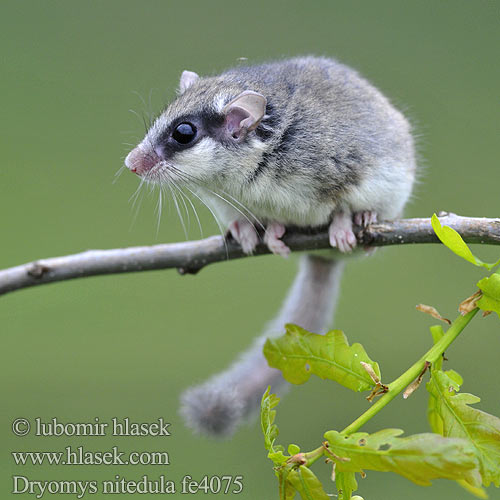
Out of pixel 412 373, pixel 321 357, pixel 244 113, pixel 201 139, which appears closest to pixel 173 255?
pixel 201 139

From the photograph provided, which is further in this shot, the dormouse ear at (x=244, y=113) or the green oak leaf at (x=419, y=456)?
the dormouse ear at (x=244, y=113)

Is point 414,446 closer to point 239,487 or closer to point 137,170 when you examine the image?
point 239,487

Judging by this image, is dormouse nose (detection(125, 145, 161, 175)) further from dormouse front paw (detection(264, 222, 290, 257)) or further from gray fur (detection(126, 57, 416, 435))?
dormouse front paw (detection(264, 222, 290, 257))

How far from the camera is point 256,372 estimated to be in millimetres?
2090

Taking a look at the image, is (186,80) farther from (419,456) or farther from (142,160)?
(419,456)

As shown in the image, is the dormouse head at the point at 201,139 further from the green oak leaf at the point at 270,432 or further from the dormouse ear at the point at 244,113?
the green oak leaf at the point at 270,432

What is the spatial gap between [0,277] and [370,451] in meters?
1.38

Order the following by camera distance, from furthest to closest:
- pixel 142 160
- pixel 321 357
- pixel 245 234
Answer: pixel 245 234 → pixel 142 160 → pixel 321 357

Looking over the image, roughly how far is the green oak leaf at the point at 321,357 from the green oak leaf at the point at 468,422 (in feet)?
0.34

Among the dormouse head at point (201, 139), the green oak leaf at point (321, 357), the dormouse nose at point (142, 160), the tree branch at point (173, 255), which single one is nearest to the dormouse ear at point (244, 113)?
the dormouse head at point (201, 139)

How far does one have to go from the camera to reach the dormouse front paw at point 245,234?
7.09 feet

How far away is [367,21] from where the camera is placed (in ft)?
15.7

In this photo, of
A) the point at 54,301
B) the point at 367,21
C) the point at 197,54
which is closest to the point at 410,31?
the point at 367,21

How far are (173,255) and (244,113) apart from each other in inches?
18.9
